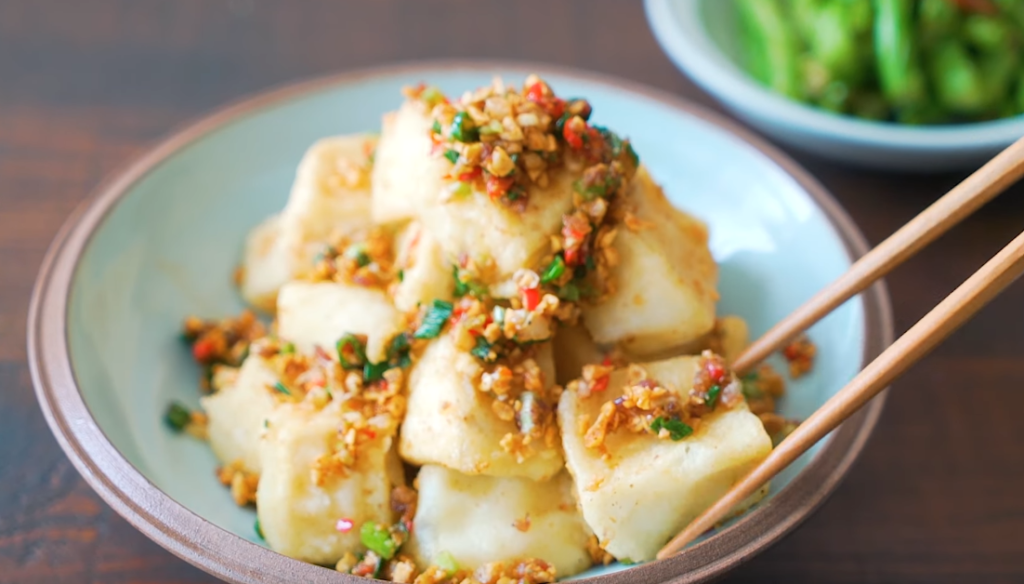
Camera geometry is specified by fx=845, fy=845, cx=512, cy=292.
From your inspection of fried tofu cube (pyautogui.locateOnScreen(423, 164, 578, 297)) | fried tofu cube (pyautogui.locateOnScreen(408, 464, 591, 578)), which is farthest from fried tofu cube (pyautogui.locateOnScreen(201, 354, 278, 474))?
fried tofu cube (pyautogui.locateOnScreen(423, 164, 578, 297))

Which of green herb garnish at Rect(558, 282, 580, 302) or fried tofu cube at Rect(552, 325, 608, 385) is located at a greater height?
green herb garnish at Rect(558, 282, 580, 302)

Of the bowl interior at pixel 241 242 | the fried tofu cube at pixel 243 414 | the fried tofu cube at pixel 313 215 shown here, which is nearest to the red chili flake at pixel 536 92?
the fried tofu cube at pixel 313 215

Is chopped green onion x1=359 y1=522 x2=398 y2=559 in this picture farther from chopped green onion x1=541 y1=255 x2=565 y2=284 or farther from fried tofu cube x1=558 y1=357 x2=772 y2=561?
chopped green onion x1=541 y1=255 x2=565 y2=284

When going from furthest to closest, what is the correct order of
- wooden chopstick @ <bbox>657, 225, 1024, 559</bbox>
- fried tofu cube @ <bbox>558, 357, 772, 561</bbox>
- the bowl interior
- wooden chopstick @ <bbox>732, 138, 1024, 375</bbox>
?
the bowl interior < fried tofu cube @ <bbox>558, 357, 772, 561</bbox> < wooden chopstick @ <bbox>732, 138, 1024, 375</bbox> < wooden chopstick @ <bbox>657, 225, 1024, 559</bbox>

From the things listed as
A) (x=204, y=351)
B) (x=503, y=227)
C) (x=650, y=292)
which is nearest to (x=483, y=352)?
(x=503, y=227)

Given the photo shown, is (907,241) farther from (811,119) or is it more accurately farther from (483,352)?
(811,119)

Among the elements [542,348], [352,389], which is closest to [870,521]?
[542,348]
